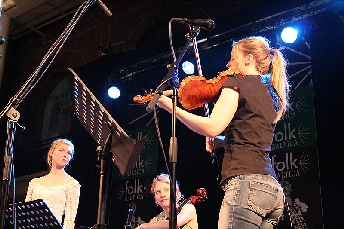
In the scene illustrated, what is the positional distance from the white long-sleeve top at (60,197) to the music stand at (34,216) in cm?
91

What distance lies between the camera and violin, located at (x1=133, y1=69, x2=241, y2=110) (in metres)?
2.45

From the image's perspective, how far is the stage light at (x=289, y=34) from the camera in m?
5.82

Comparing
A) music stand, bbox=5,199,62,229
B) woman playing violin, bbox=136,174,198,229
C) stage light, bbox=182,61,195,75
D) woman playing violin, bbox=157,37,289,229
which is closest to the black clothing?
woman playing violin, bbox=157,37,289,229

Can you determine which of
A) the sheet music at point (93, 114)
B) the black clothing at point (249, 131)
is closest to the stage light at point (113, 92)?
the sheet music at point (93, 114)

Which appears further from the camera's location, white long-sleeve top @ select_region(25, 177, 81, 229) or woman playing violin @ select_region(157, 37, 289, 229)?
white long-sleeve top @ select_region(25, 177, 81, 229)

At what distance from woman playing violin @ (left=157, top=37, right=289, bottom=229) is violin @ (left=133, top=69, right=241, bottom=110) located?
6 cm

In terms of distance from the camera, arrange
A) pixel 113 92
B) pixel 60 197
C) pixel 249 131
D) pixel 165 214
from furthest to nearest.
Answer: pixel 113 92, pixel 165 214, pixel 60 197, pixel 249 131

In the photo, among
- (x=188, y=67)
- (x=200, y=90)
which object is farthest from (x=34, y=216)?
(x=188, y=67)

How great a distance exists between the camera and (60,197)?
448 cm

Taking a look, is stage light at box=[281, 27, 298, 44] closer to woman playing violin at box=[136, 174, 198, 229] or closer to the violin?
woman playing violin at box=[136, 174, 198, 229]

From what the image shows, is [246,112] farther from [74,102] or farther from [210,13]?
[210,13]

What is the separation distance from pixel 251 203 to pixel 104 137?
114 cm

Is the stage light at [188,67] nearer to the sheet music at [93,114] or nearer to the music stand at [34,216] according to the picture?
the music stand at [34,216]

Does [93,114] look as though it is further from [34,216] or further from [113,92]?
[113,92]
